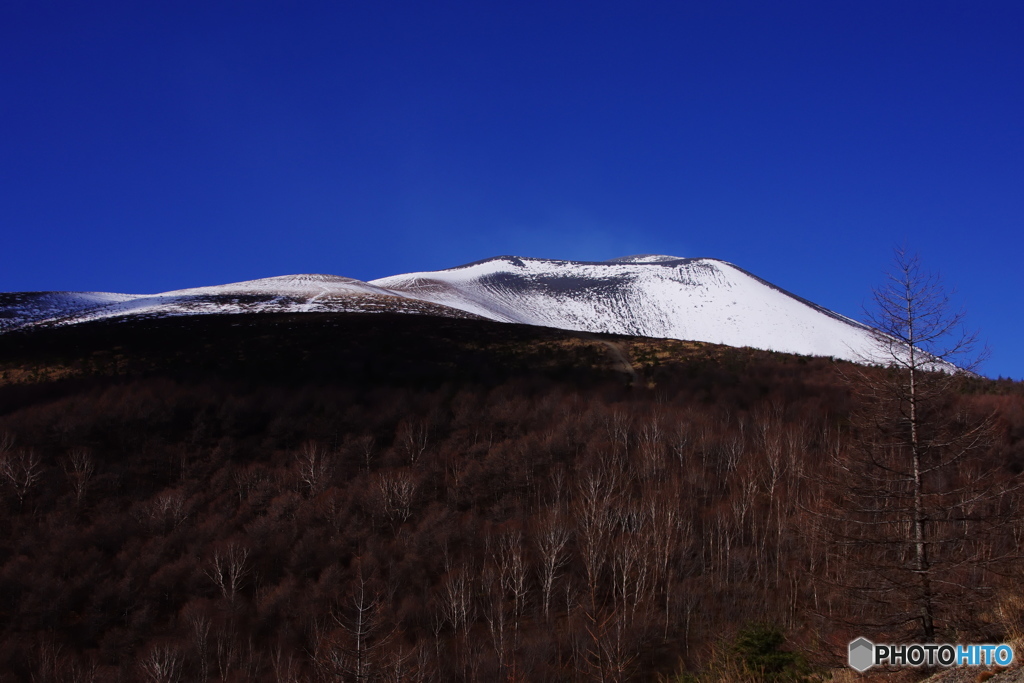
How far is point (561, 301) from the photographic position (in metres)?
127

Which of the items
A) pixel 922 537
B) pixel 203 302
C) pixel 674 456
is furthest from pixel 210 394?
pixel 203 302

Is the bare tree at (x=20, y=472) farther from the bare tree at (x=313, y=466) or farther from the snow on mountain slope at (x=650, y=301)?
the snow on mountain slope at (x=650, y=301)

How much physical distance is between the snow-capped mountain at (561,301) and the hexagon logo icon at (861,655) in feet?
240

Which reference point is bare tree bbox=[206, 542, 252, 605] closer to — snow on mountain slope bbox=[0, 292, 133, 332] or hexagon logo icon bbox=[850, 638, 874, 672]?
hexagon logo icon bbox=[850, 638, 874, 672]

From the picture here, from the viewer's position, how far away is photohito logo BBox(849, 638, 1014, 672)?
7.65 meters

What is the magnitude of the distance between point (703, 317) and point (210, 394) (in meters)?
95.6

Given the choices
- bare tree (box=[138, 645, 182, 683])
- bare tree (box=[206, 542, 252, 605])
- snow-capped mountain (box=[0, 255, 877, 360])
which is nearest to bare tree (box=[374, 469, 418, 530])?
bare tree (box=[206, 542, 252, 605])

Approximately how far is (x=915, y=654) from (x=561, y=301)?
119 meters

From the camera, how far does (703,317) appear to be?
116062 mm

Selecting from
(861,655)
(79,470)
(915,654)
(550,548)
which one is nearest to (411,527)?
(550,548)

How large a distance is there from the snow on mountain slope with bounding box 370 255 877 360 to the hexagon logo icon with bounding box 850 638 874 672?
92.7 meters

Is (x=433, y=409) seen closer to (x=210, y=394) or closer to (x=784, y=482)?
(x=210, y=394)

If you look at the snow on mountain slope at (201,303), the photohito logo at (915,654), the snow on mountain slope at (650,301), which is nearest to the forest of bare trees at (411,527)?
the photohito logo at (915,654)

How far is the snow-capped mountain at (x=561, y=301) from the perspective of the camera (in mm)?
79688
